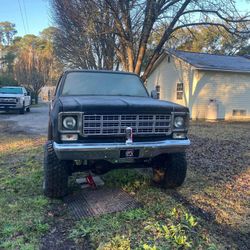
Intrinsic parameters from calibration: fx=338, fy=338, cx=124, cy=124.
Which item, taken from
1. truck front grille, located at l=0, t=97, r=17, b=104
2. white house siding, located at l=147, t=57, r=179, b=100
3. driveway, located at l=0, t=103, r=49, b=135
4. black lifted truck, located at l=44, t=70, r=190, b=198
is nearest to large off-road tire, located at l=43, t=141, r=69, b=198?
black lifted truck, located at l=44, t=70, r=190, b=198

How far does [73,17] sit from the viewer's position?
59.3ft

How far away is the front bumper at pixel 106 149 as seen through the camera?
4.14m

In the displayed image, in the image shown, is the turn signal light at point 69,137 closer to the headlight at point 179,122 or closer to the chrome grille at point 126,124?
the chrome grille at point 126,124

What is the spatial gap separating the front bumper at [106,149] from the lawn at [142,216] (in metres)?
0.72

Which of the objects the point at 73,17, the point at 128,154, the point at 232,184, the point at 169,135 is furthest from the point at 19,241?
the point at 73,17

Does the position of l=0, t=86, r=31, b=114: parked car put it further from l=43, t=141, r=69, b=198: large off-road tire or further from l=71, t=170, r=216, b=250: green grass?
l=71, t=170, r=216, b=250: green grass

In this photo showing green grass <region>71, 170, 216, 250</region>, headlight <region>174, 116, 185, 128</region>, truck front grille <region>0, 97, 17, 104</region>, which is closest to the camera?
green grass <region>71, 170, 216, 250</region>

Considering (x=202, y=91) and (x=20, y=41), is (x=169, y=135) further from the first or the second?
(x=20, y=41)

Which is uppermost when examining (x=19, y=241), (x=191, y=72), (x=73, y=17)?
(x=73, y=17)

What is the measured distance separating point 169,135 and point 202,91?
52.1 feet

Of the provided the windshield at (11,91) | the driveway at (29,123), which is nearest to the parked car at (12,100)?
the windshield at (11,91)

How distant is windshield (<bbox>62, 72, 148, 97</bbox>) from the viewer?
5.73 m

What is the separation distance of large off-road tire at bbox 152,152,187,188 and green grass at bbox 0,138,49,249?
71.8 inches

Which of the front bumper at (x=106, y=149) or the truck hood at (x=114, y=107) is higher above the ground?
the truck hood at (x=114, y=107)
